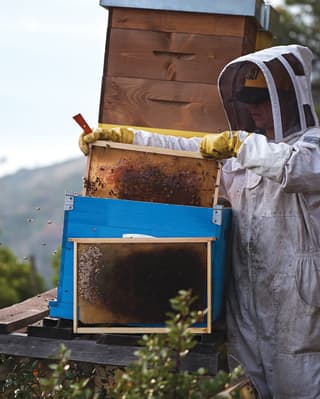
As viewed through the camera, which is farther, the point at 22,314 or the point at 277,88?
the point at 277,88

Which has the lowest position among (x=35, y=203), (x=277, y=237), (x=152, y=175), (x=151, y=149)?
(x=277, y=237)

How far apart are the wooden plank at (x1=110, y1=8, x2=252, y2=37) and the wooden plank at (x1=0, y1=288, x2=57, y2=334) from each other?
1.78 meters

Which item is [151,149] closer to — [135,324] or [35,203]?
[135,324]

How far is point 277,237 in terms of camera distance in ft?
14.6

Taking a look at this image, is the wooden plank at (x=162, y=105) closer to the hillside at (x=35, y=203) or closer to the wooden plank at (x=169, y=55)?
the wooden plank at (x=169, y=55)

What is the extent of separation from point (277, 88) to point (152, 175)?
89cm

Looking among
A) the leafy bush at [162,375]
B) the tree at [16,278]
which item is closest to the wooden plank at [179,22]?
the leafy bush at [162,375]

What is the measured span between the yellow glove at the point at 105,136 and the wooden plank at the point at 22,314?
2.87 feet

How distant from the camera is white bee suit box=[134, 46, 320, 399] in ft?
14.4

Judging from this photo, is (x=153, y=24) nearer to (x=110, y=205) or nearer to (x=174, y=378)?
(x=110, y=205)

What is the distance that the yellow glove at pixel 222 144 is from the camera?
4137 millimetres

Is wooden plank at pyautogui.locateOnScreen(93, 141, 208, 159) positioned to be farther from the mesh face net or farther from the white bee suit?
the mesh face net

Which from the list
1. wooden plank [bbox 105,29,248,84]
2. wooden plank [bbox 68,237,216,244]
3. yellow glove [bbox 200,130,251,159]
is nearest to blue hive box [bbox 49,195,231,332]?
wooden plank [bbox 68,237,216,244]

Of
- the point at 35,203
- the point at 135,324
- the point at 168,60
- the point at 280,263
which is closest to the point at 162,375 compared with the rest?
the point at 135,324
